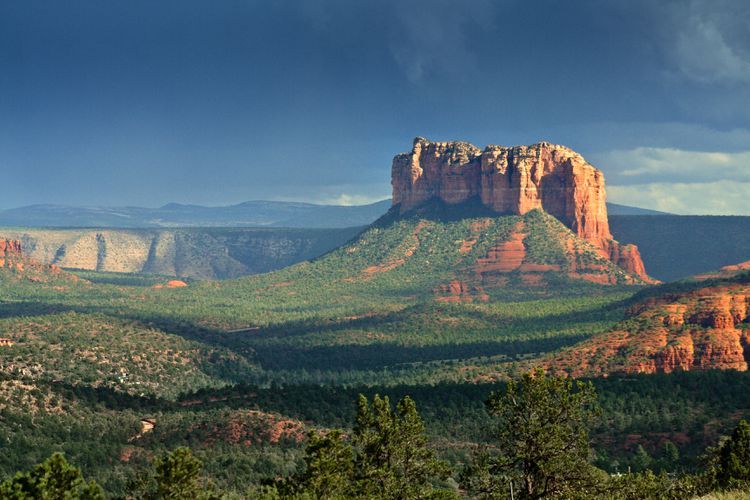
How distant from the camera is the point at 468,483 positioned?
34781 mm

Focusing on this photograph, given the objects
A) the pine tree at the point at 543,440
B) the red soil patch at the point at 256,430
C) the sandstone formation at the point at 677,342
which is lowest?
the red soil patch at the point at 256,430

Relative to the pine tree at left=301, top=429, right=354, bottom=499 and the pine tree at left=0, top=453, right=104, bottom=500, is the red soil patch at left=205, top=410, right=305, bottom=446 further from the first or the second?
the pine tree at left=0, top=453, right=104, bottom=500

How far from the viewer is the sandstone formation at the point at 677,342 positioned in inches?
3996

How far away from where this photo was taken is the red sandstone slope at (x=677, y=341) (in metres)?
102

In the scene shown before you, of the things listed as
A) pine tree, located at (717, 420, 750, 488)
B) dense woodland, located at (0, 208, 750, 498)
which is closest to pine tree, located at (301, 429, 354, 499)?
dense woodland, located at (0, 208, 750, 498)

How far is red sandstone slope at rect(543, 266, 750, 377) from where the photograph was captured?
102 m

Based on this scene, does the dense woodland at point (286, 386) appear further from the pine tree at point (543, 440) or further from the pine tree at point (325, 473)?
the pine tree at point (325, 473)

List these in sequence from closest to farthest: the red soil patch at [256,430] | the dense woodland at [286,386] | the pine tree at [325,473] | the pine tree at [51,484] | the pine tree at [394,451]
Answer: the pine tree at [51,484]
the pine tree at [325,473]
the pine tree at [394,451]
the dense woodland at [286,386]
the red soil patch at [256,430]

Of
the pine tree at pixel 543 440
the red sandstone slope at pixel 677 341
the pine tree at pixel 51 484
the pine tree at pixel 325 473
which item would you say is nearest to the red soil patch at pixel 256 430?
the pine tree at pixel 325 473

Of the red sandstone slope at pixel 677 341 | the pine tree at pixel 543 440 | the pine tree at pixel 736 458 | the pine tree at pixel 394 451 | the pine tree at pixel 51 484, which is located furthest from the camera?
the red sandstone slope at pixel 677 341

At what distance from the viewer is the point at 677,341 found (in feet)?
343

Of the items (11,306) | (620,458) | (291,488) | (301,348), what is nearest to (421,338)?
(301,348)

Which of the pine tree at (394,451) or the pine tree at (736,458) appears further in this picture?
the pine tree at (736,458)

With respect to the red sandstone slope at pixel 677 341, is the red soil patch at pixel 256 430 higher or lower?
lower
